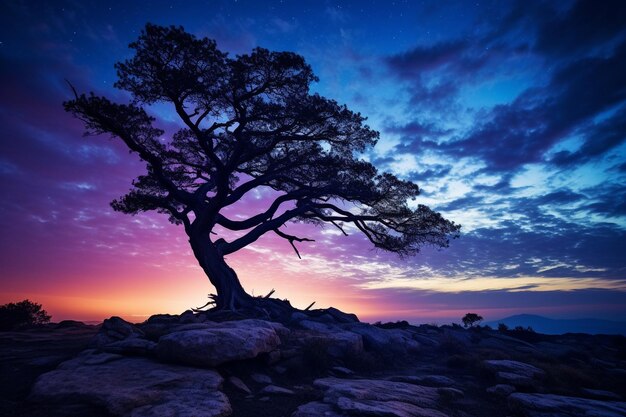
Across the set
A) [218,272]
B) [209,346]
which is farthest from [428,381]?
[218,272]

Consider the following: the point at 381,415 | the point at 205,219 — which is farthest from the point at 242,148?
the point at 381,415

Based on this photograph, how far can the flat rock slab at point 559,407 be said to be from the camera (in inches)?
257

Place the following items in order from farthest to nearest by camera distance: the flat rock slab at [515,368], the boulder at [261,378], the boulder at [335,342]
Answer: the boulder at [335,342] → the flat rock slab at [515,368] → the boulder at [261,378]

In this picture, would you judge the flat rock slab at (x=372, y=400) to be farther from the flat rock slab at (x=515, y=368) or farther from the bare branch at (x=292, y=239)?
the bare branch at (x=292, y=239)

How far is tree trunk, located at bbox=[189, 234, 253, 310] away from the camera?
15.8 meters

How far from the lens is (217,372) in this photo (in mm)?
7285

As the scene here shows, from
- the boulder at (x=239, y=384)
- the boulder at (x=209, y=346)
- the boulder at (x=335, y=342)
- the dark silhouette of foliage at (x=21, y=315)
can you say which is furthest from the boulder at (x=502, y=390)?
the dark silhouette of foliage at (x=21, y=315)

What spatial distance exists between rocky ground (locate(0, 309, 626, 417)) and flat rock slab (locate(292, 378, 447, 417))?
28 mm

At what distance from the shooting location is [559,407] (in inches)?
268

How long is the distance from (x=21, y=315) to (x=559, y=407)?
2338cm

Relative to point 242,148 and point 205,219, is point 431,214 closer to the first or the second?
point 242,148

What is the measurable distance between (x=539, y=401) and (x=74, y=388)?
30.9 feet

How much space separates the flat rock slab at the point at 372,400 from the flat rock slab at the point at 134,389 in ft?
5.97

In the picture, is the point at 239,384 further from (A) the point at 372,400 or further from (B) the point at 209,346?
(A) the point at 372,400
